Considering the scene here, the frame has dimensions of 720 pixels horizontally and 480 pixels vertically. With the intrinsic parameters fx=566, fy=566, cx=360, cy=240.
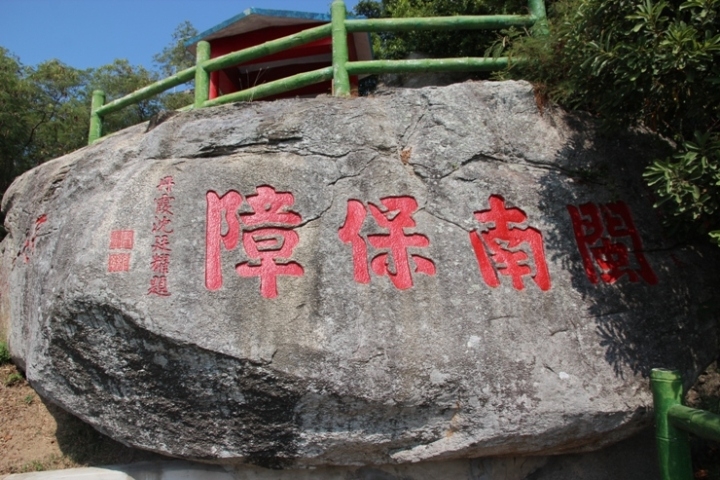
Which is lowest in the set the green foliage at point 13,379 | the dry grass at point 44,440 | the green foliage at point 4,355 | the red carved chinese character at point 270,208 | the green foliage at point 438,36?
the dry grass at point 44,440

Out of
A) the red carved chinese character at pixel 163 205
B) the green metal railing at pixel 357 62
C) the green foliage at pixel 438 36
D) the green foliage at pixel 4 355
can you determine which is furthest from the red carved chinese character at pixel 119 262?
the green foliage at pixel 438 36

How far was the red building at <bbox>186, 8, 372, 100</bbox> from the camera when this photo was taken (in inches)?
289

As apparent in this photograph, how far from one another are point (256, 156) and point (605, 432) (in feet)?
9.76

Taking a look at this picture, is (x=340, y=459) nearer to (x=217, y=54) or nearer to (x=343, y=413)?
(x=343, y=413)

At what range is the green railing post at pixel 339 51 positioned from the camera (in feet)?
15.7

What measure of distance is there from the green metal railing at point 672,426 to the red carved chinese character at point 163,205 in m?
3.04

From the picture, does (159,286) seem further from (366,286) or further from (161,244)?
(366,286)

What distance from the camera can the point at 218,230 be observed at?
3.77 metres

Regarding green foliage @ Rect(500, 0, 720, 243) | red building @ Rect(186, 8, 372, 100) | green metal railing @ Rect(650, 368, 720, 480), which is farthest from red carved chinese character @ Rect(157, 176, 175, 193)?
red building @ Rect(186, 8, 372, 100)

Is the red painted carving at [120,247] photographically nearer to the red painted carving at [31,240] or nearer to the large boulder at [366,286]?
the large boulder at [366,286]

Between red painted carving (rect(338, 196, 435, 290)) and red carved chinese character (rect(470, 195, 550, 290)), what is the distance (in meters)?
0.39

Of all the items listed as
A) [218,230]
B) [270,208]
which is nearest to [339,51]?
[270,208]

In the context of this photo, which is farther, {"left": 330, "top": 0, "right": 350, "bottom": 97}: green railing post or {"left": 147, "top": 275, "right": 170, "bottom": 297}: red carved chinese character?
{"left": 330, "top": 0, "right": 350, "bottom": 97}: green railing post

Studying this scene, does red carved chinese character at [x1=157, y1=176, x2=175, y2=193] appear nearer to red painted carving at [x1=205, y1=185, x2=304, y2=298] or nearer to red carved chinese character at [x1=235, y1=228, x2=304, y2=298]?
red painted carving at [x1=205, y1=185, x2=304, y2=298]
